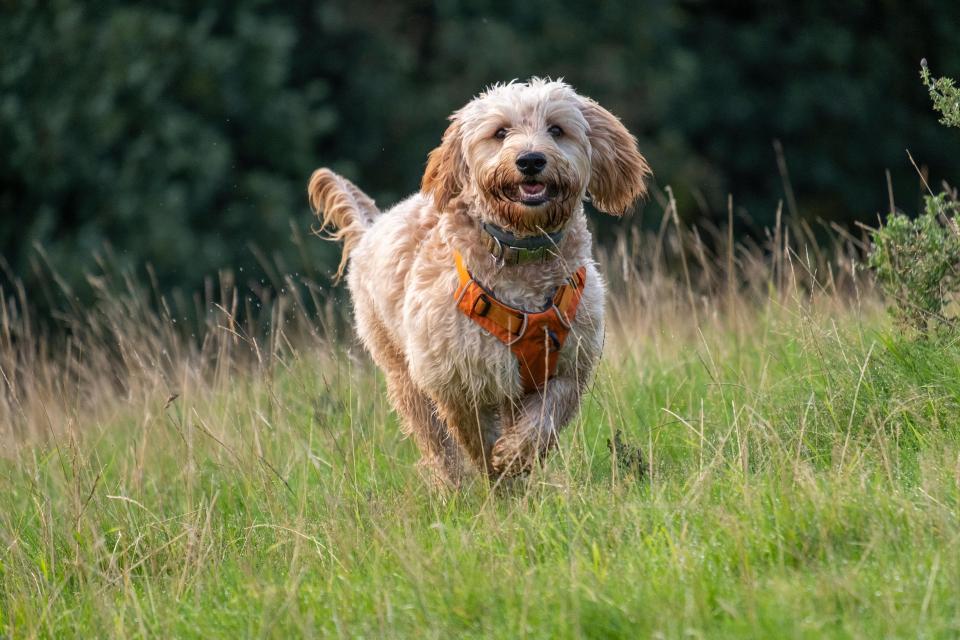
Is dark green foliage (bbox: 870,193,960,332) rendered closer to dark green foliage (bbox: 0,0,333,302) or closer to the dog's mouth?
the dog's mouth

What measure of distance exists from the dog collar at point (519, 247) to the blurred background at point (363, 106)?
9.90 meters

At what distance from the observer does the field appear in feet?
11.3

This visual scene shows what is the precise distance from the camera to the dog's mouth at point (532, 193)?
16.3 ft

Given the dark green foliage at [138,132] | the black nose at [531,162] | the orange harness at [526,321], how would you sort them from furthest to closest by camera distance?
the dark green foliage at [138,132], the orange harness at [526,321], the black nose at [531,162]

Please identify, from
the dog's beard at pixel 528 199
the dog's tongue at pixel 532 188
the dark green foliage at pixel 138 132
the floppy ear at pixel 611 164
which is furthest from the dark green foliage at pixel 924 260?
the dark green foliage at pixel 138 132

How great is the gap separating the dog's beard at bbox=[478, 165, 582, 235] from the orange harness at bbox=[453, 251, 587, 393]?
0.87 ft

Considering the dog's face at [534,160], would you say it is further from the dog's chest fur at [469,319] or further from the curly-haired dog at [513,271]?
the dog's chest fur at [469,319]

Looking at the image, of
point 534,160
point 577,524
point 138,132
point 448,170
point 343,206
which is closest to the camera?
point 577,524

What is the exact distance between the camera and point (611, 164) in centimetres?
549

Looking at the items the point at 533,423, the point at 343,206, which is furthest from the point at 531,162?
the point at 343,206

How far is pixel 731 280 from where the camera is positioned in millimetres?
6734

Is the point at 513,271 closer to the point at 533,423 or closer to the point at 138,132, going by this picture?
the point at 533,423

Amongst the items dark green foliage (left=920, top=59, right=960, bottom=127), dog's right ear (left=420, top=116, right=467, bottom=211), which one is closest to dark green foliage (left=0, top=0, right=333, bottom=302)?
dog's right ear (left=420, top=116, right=467, bottom=211)

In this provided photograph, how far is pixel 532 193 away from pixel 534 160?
5.5 inches
